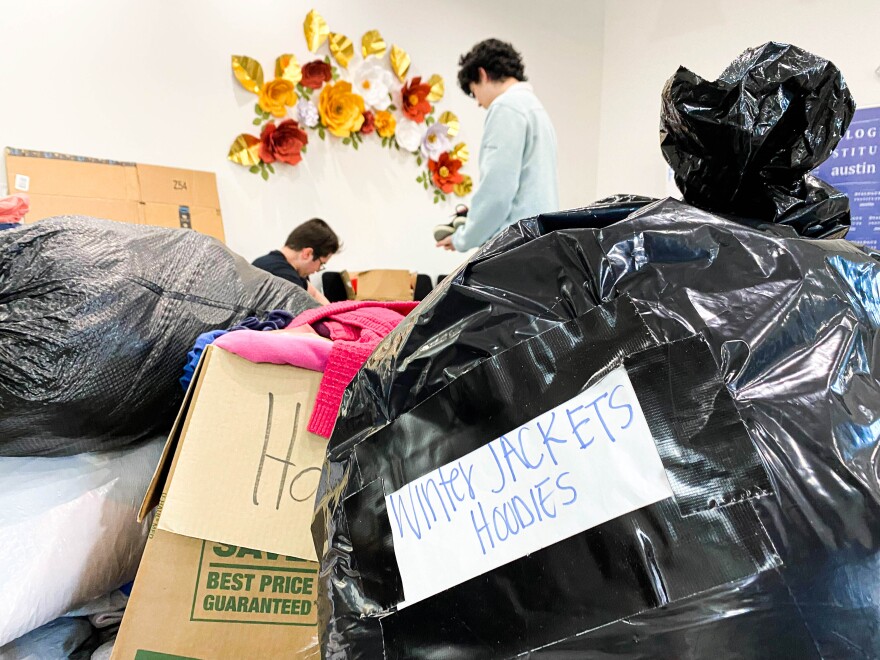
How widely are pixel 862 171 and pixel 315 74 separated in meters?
2.07

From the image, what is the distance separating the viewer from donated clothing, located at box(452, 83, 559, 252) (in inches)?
70.9

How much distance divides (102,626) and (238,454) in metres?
0.36

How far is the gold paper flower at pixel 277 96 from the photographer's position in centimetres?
264

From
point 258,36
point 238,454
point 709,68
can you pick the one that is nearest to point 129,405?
point 238,454

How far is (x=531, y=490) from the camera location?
407 mm

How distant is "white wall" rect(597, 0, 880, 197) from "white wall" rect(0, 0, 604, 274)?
1.13 ft

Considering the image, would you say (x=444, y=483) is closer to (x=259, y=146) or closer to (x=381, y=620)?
(x=381, y=620)

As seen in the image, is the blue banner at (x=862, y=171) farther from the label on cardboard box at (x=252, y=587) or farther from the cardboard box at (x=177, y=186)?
the cardboard box at (x=177, y=186)

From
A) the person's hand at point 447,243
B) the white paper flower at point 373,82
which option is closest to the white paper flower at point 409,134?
the white paper flower at point 373,82

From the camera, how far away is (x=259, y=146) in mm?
2643

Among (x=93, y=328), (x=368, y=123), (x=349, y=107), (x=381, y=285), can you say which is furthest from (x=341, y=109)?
(x=93, y=328)

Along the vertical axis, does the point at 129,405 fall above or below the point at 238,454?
above

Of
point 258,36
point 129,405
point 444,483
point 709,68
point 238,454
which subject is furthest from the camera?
point 709,68

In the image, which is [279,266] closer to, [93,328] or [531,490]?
[93,328]
